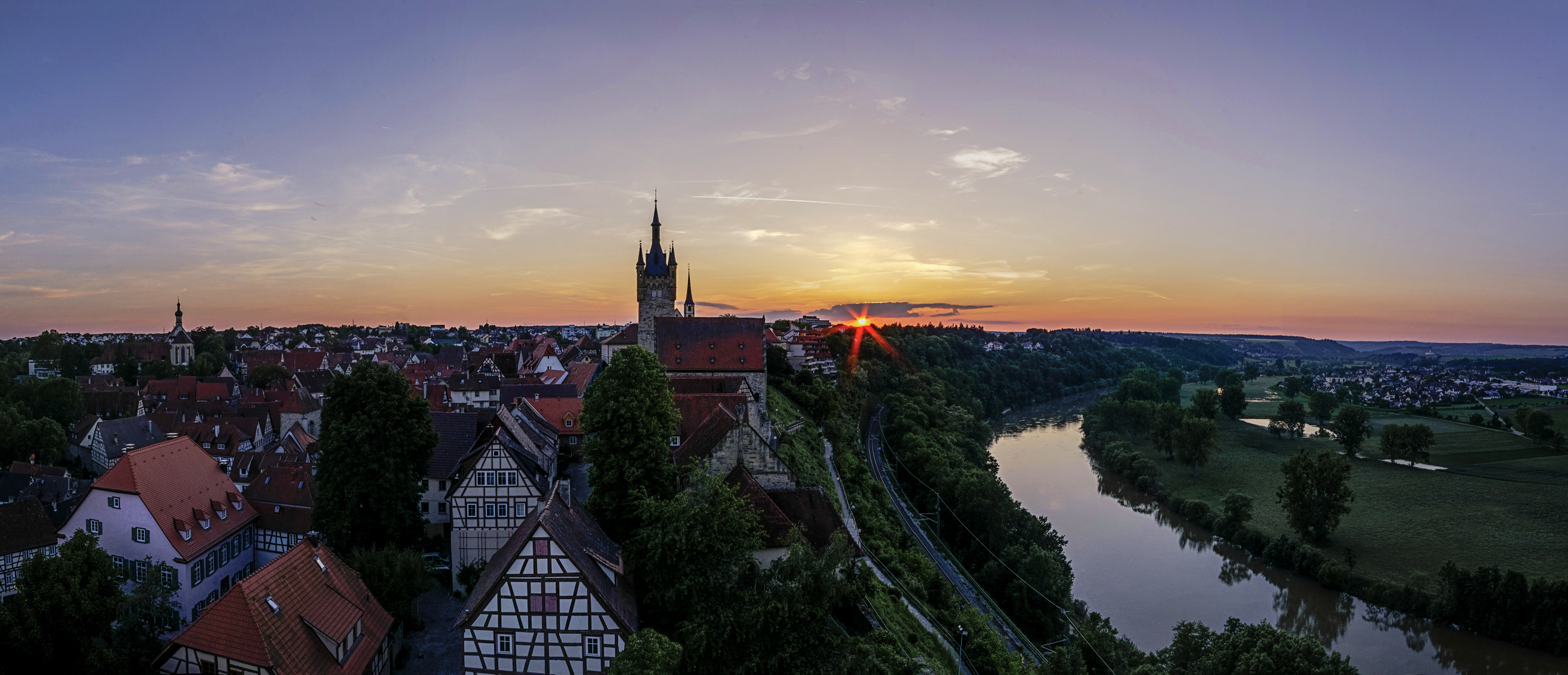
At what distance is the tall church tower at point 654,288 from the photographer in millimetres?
54156

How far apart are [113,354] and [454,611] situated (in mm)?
89482

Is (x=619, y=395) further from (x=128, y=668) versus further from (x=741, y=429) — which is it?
(x=128, y=668)

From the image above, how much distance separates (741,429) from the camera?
25.0m

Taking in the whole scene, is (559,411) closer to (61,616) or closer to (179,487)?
(179,487)

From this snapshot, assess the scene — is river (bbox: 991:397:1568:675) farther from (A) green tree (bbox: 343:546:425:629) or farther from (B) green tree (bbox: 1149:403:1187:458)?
(A) green tree (bbox: 343:546:425:629)

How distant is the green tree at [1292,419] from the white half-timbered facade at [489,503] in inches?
2922

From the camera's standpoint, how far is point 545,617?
16.6 meters

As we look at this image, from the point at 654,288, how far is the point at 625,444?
3398 centimetres

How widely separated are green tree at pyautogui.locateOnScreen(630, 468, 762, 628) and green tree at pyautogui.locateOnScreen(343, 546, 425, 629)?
6259mm

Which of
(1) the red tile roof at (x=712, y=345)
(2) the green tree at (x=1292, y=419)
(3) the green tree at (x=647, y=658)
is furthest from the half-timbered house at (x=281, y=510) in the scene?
(2) the green tree at (x=1292, y=419)

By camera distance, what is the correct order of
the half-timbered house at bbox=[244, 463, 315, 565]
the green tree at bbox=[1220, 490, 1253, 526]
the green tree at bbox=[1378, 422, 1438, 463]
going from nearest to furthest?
the half-timbered house at bbox=[244, 463, 315, 565] → the green tree at bbox=[1220, 490, 1253, 526] → the green tree at bbox=[1378, 422, 1438, 463]

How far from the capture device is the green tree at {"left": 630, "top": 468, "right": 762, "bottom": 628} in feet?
56.3

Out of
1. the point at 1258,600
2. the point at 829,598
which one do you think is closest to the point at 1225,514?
the point at 1258,600

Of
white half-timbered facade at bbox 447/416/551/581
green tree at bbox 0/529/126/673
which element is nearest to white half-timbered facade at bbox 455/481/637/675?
white half-timbered facade at bbox 447/416/551/581
